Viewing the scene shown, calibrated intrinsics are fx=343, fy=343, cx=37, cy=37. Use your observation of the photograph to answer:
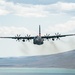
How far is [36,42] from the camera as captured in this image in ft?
627

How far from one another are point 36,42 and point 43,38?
29.6 ft

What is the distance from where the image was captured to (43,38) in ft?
652
